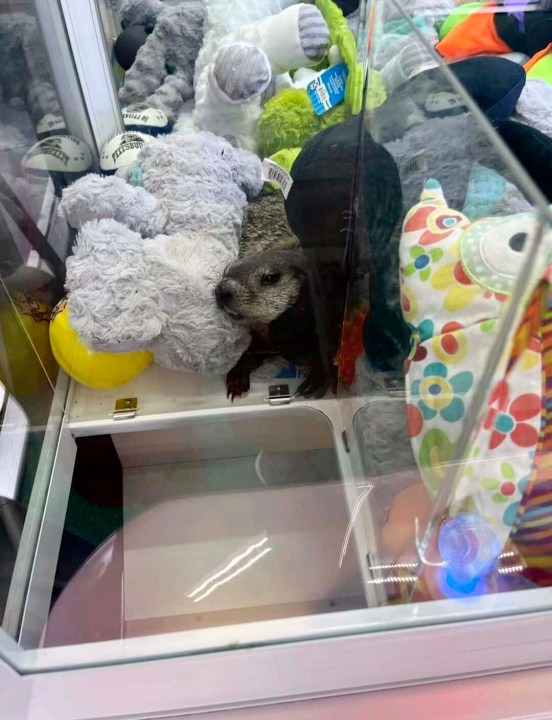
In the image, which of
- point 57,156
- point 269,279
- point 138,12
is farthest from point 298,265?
point 138,12

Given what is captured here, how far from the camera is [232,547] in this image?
80 cm

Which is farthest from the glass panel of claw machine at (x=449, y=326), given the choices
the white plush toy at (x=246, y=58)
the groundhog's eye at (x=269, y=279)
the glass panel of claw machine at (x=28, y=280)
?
the glass panel of claw machine at (x=28, y=280)

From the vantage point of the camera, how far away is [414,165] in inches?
28.3

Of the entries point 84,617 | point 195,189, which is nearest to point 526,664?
point 84,617

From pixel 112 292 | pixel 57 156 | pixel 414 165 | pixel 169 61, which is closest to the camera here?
pixel 414 165

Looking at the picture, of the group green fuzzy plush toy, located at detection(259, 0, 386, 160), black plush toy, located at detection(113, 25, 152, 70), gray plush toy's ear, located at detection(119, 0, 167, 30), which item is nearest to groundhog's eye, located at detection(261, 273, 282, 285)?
green fuzzy plush toy, located at detection(259, 0, 386, 160)

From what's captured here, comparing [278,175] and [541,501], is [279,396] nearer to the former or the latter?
[278,175]

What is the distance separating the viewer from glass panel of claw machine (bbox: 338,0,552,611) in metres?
0.46

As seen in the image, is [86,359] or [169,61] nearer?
[86,359]

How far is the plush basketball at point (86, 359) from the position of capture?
A: 89cm

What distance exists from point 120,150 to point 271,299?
0.46 m

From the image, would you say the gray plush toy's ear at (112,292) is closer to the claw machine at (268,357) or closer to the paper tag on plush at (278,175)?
the claw machine at (268,357)

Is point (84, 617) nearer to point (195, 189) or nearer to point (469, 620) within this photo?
point (469, 620)

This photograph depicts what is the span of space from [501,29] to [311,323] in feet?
2.42
